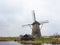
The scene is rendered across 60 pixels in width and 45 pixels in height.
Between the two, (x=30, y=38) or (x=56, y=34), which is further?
(x=56, y=34)

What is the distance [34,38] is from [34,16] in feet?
29.6

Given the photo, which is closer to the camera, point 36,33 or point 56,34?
point 36,33

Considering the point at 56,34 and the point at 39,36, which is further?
the point at 56,34

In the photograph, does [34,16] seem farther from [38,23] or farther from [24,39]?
[24,39]

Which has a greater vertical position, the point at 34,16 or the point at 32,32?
the point at 34,16

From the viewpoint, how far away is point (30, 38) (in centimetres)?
6744

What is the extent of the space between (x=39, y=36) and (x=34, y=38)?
2.29m

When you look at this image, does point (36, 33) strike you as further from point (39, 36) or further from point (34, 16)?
point (34, 16)

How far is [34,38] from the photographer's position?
67250 mm

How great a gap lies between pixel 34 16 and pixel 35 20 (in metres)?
1.73

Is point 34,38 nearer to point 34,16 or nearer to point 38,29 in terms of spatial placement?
point 38,29

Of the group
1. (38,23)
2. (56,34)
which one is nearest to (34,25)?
(38,23)

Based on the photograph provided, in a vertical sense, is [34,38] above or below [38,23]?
below

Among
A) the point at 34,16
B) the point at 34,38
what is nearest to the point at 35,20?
the point at 34,16
